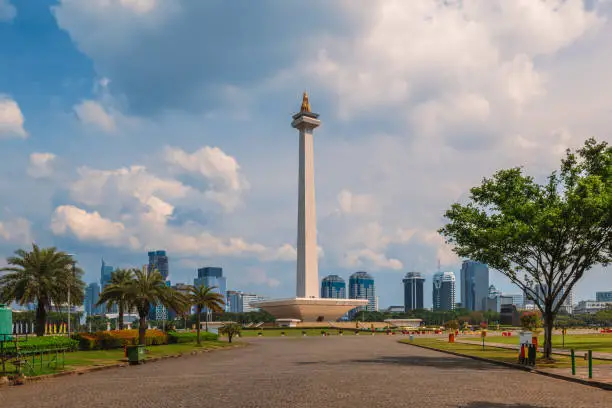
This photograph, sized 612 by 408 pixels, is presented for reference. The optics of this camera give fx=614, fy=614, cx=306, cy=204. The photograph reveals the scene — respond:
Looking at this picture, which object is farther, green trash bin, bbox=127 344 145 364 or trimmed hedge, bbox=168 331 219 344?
trimmed hedge, bbox=168 331 219 344

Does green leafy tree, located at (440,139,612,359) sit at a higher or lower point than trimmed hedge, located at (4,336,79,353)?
higher

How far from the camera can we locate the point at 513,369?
30.9 metres

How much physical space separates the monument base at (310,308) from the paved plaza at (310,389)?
102 metres

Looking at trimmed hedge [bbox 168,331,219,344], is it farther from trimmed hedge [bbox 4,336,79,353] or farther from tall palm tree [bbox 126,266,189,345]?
trimmed hedge [bbox 4,336,79,353]

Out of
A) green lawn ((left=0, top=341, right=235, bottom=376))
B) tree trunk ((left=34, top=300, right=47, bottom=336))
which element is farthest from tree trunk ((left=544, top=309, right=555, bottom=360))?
tree trunk ((left=34, top=300, right=47, bottom=336))

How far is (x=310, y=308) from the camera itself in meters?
134

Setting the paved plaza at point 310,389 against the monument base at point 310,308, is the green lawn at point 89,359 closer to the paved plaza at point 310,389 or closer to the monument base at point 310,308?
the paved plaza at point 310,389

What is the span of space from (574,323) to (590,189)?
182 metres

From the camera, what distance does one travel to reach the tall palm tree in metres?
48.9

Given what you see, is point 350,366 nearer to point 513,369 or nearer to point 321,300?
point 513,369

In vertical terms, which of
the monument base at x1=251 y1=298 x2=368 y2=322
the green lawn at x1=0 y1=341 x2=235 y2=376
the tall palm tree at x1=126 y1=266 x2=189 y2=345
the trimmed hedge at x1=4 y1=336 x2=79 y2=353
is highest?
the tall palm tree at x1=126 y1=266 x2=189 y2=345

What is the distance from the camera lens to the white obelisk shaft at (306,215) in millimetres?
128125

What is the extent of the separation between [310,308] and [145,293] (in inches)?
3448

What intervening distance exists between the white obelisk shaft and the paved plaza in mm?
97426
